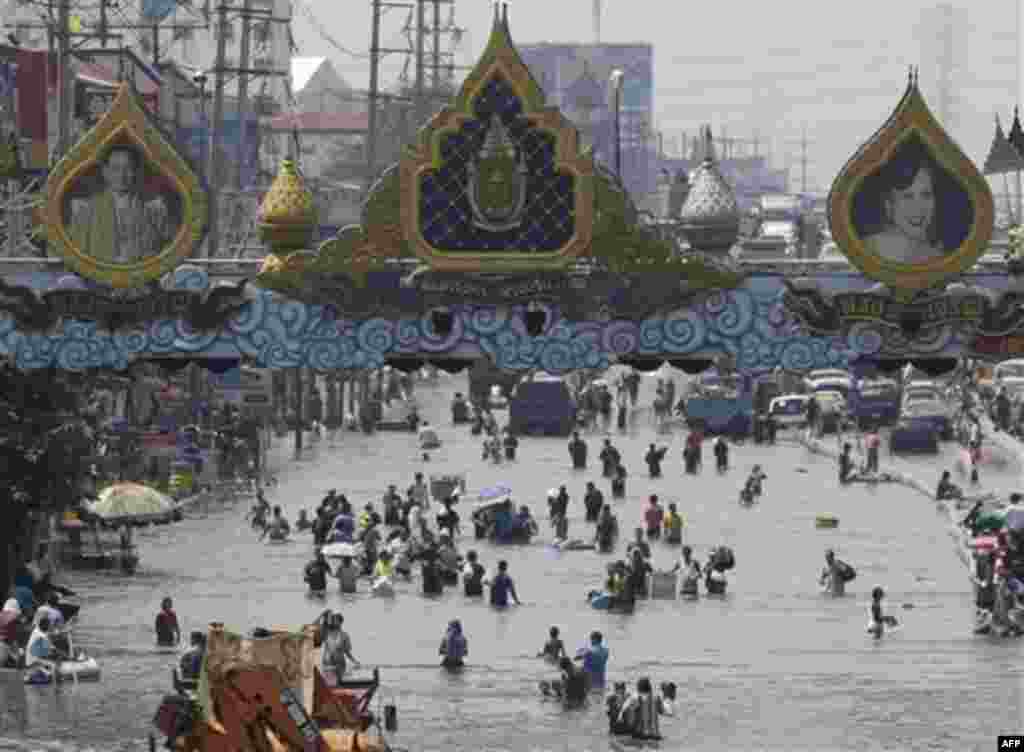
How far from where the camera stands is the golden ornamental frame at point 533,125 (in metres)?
27.5

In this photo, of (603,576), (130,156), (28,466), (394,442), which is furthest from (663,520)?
(130,156)

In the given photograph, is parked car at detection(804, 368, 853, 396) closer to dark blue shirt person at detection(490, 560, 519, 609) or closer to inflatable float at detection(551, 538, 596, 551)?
inflatable float at detection(551, 538, 596, 551)

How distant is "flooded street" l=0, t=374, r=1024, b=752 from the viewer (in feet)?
124

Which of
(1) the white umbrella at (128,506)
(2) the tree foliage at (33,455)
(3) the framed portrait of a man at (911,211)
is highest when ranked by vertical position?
(3) the framed portrait of a man at (911,211)

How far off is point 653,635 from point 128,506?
27.3 ft

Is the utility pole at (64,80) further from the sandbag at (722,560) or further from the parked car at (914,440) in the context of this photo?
the parked car at (914,440)

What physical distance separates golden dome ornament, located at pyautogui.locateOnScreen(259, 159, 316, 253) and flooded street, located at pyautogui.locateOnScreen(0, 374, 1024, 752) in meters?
8.79

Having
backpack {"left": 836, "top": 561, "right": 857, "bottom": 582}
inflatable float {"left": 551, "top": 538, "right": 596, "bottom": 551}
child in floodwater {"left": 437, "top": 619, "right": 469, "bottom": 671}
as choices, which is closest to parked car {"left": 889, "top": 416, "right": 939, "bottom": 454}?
inflatable float {"left": 551, "top": 538, "right": 596, "bottom": 551}

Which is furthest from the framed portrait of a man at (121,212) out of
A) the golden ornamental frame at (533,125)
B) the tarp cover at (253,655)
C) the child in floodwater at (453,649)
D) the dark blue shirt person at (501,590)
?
the dark blue shirt person at (501,590)

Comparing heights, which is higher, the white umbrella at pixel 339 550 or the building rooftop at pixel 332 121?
the building rooftop at pixel 332 121

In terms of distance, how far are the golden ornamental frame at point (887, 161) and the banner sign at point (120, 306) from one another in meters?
4.56

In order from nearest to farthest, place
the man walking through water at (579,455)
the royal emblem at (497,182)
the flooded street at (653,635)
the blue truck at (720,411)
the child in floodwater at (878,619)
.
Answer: the royal emblem at (497,182) < the flooded street at (653,635) < the child in floodwater at (878,619) < the man walking through water at (579,455) < the blue truck at (720,411)

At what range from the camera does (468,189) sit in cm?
2761

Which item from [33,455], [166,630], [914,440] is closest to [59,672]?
[166,630]
